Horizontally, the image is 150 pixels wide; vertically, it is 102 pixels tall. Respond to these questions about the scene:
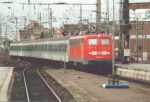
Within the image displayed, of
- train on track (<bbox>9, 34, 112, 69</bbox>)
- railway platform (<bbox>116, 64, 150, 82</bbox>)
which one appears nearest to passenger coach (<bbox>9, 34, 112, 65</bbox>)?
train on track (<bbox>9, 34, 112, 69</bbox>)

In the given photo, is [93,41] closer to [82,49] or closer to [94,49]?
[94,49]

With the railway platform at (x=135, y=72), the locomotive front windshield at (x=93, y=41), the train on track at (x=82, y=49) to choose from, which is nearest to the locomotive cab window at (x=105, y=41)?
the train on track at (x=82, y=49)

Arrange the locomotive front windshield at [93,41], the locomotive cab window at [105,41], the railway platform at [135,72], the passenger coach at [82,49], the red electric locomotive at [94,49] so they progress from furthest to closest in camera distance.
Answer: the locomotive cab window at [105,41] < the locomotive front windshield at [93,41] < the passenger coach at [82,49] < the red electric locomotive at [94,49] < the railway platform at [135,72]

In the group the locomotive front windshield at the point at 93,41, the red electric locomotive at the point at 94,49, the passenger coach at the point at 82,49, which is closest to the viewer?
the red electric locomotive at the point at 94,49

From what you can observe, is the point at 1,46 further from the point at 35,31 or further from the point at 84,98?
the point at 84,98

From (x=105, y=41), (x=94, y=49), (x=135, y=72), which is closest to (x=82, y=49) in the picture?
(x=94, y=49)

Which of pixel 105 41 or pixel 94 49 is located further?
pixel 105 41

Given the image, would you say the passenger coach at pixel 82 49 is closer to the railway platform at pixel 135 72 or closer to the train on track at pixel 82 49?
the train on track at pixel 82 49

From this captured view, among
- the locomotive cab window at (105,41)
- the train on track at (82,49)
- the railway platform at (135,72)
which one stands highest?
the locomotive cab window at (105,41)

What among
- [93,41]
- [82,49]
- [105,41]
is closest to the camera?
[82,49]

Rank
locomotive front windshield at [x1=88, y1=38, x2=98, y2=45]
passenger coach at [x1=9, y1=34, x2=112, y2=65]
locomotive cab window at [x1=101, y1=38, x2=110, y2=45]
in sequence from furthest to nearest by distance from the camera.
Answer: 1. locomotive cab window at [x1=101, y1=38, x2=110, y2=45]
2. locomotive front windshield at [x1=88, y1=38, x2=98, y2=45]
3. passenger coach at [x1=9, y1=34, x2=112, y2=65]

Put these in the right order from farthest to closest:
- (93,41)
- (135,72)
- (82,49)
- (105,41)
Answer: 1. (105,41)
2. (93,41)
3. (82,49)
4. (135,72)

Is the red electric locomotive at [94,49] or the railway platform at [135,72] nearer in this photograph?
the railway platform at [135,72]

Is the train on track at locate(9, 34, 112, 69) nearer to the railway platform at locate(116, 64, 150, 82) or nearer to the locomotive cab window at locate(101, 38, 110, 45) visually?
the locomotive cab window at locate(101, 38, 110, 45)
